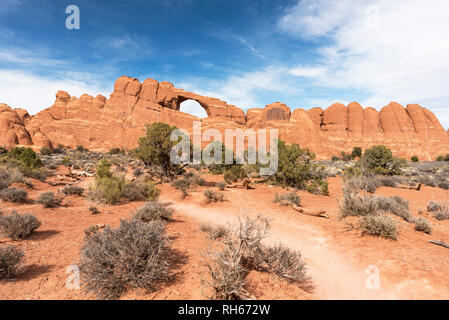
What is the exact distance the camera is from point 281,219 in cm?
785

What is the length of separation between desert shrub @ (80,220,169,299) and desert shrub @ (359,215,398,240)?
538 centimetres

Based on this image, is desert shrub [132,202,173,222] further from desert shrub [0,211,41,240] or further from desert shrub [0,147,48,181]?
desert shrub [0,147,48,181]

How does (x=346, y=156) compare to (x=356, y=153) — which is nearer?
(x=356, y=153)

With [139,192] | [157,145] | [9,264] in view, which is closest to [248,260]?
[9,264]

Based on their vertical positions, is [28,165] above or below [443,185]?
above

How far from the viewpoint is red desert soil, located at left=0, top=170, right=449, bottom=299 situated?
311 cm

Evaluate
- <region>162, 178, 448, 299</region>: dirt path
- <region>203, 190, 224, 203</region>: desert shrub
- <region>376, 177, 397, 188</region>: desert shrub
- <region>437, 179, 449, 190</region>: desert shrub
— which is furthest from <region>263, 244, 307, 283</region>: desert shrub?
<region>437, 179, 449, 190</region>: desert shrub

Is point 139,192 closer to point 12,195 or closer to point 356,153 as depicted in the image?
point 12,195

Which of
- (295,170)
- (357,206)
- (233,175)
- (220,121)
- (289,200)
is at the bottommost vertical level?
(289,200)

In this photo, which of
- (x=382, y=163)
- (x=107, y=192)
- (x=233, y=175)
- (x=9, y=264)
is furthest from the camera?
(x=382, y=163)

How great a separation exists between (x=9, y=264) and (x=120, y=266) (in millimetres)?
1950

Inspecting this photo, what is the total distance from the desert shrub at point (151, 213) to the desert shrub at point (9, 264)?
8.82ft

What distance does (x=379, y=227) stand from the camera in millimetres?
5414
